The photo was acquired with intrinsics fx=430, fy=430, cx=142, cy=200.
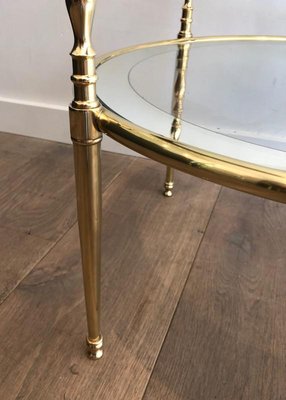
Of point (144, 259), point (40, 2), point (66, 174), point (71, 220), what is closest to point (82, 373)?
point (144, 259)

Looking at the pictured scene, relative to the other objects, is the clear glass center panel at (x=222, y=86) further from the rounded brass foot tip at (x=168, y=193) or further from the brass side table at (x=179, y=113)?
the rounded brass foot tip at (x=168, y=193)

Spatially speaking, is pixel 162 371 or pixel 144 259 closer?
pixel 162 371

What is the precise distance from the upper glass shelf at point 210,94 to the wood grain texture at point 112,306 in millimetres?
386

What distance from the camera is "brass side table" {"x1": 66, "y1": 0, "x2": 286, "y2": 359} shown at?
1.18ft

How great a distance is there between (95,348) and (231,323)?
238 mm

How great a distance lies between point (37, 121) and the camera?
1392 millimetres

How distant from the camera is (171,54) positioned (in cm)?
72

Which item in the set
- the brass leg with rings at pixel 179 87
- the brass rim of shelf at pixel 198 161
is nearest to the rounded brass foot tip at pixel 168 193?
the brass leg with rings at pixel 179 87

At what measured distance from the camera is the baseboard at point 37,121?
4.44 ft

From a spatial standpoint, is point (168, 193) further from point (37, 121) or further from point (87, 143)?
point (87, 143)

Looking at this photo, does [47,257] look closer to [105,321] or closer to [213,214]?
[105,321]

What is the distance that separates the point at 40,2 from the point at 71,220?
0.66 m

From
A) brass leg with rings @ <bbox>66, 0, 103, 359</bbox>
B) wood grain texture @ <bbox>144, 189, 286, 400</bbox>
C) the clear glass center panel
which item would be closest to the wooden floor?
wood grain texture @ <bbox>144, 189, 286, 400</bbox>

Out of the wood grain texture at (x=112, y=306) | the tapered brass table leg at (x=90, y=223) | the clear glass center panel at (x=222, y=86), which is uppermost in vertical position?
the clear glass center panel at (x=222, y=86)
